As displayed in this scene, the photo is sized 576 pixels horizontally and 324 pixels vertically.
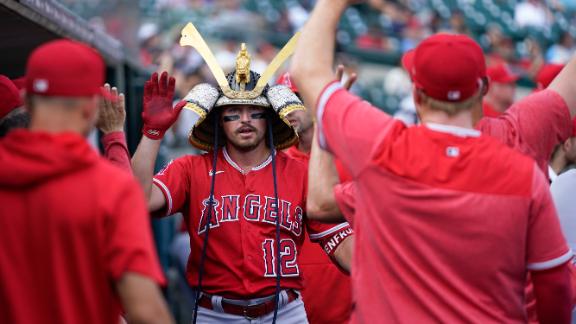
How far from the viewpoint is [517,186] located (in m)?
3.45

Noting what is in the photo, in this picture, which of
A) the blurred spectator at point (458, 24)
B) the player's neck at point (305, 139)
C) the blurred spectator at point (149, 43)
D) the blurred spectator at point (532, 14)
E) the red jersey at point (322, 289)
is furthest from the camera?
the blurred spectator at point (532, 14)

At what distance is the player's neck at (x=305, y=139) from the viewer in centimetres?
625

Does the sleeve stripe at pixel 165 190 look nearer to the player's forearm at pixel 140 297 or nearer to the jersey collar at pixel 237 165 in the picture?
the jersey collar at pixel 237 165

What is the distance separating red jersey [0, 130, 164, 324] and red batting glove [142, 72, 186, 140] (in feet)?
5.32

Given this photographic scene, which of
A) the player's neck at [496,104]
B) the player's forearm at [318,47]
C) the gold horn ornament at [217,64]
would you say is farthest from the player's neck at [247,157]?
the player's neck at [496,104]

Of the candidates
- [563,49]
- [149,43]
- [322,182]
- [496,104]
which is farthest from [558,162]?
[563,49]

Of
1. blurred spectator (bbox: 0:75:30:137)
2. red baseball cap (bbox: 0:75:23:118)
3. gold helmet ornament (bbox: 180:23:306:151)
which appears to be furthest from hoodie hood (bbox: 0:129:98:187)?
gold helmet ornament (bbox: 180:23:306:151)

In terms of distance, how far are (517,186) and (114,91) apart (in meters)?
1.98

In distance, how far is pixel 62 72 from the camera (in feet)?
10.0

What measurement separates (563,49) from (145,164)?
15.5 m

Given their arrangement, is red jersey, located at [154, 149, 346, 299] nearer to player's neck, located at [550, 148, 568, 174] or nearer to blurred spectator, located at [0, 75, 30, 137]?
blurred spectator, located at [0, 75, 30, 137]

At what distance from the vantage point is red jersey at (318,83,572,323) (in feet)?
11.3

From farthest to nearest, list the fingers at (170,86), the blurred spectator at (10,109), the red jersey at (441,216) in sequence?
the fingers at (170,86) → the blurred spectator at (10,109) → the red jersey at (441,216)

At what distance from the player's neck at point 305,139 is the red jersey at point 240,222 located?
3.85 ft
